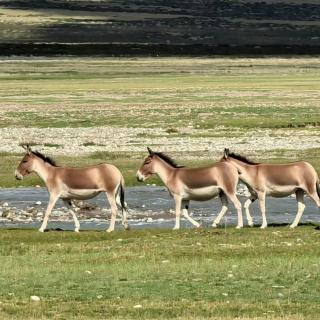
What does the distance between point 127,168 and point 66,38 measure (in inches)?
5083

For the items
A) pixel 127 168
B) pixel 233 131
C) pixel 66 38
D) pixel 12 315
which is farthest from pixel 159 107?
pixel 66 38

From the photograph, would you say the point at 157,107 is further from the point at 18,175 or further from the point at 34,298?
the point at 34,298

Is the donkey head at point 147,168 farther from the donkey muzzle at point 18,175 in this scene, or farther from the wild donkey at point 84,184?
the donkey muzzle at point 18,175

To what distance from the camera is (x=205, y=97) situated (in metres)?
68.1

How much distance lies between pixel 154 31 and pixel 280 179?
490 feet

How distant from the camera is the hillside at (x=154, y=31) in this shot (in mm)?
147875

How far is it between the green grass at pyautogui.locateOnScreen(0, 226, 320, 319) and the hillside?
388 ft

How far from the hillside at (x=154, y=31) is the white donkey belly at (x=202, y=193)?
381 feet

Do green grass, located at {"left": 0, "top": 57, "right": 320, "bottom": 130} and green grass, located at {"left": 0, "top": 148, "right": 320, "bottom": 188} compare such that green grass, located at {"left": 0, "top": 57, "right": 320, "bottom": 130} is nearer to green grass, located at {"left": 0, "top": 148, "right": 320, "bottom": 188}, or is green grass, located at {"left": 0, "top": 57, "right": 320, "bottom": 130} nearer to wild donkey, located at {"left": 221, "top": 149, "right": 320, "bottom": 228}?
green grass, located at {"left": 0, "top": 148, "right": 320, "bottom": 188}

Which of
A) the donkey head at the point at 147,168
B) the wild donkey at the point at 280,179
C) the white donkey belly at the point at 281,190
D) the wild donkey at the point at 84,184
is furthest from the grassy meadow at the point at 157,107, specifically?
the white donkey belly at the point at 281,190

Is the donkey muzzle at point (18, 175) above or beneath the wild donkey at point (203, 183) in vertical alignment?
beneath

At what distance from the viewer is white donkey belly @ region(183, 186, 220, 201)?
22.6 m

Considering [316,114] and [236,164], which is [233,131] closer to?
[316,114]

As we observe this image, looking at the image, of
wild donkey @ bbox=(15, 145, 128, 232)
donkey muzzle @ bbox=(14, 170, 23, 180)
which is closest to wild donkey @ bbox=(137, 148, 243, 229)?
wild donkey @ bbox=(15, 145, 128, 232)
